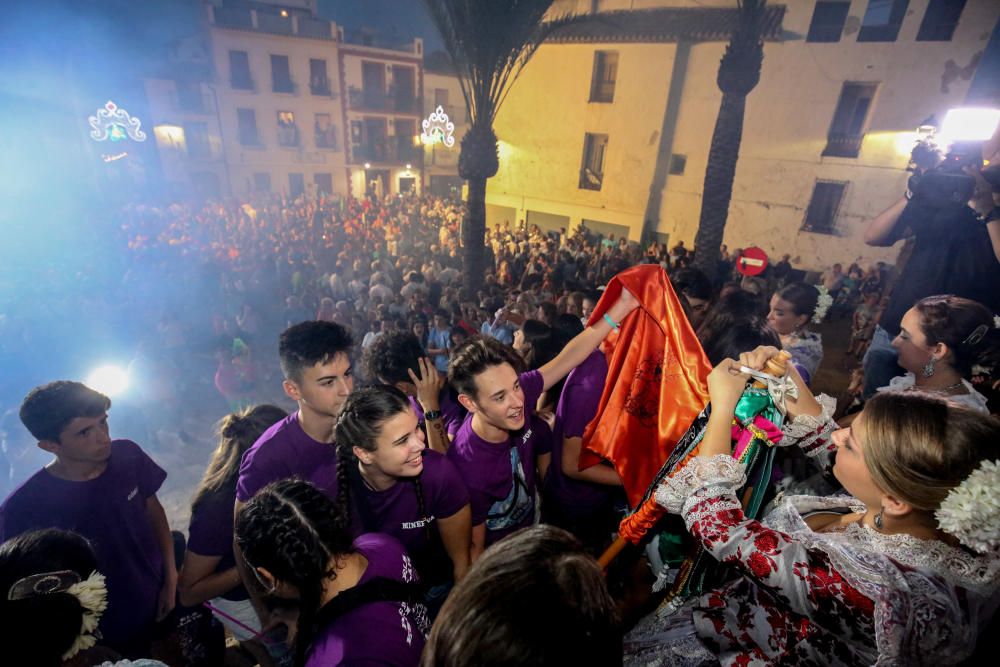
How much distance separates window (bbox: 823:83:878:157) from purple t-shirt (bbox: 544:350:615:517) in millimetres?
18475

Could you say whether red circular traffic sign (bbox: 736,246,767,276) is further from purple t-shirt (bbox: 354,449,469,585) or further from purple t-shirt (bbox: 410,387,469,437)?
purple t-shirt (bbox: 354,449,469,585)

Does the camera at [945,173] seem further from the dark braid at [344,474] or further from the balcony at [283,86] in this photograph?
the balcony at [283,86]

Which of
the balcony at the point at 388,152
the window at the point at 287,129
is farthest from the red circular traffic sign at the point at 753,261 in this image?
the window at the point at 287,129

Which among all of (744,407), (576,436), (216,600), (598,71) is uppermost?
(598,71)

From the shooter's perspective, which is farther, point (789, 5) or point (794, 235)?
point (794, 235)

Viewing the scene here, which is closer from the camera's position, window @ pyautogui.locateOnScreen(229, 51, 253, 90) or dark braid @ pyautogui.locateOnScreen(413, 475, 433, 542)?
dark braid @ pyautogui.locateOnScreen(413, 475, 433, 542)

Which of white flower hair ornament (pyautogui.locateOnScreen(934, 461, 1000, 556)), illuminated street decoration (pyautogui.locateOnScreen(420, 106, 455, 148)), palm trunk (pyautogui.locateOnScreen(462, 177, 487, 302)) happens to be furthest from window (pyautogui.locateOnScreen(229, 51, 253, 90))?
white flower hair ornament (pyautogui.locateOnScreen(934, 461, 1000, 556))

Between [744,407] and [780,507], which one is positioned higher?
[744,407]

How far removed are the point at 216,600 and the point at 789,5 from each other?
2258 cm

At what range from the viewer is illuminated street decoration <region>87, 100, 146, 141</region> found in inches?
915

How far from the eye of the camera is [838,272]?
1436cm

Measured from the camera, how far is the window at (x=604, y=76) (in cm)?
2086

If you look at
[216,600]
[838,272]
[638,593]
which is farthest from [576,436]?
[838,272]

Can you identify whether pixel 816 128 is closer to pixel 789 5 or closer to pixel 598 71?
pixel 789 5
